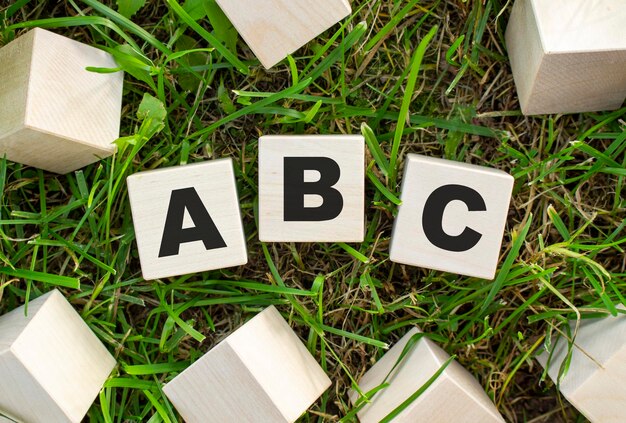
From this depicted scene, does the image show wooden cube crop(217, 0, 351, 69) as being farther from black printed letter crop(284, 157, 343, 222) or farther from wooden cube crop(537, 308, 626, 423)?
wooden cube crop(537, 308, 626, 423)

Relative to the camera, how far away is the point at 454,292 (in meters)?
1.12

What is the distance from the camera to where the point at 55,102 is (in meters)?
1.00

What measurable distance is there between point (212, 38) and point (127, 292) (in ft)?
1.40

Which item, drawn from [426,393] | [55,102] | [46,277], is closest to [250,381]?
[426,393]

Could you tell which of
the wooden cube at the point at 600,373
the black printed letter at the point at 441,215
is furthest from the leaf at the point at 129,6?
the wooden cube at the point at 600,373

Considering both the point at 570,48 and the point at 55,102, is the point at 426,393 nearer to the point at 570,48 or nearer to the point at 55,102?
the point at 570,48

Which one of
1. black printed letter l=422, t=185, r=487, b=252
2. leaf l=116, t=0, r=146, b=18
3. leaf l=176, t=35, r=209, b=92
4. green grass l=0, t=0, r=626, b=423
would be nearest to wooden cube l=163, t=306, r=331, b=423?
green grass l=0, t=0, r=626, b=423

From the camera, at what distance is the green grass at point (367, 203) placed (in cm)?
108

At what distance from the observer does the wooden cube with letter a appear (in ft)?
3.31

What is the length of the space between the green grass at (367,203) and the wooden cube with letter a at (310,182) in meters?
0.08

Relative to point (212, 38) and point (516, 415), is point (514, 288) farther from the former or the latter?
point (212, 38)

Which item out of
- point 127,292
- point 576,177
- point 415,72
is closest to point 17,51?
point 127,292

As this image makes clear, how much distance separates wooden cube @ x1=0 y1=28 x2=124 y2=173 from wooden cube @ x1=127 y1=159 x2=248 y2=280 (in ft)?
0.34

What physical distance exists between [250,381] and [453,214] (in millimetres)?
379
